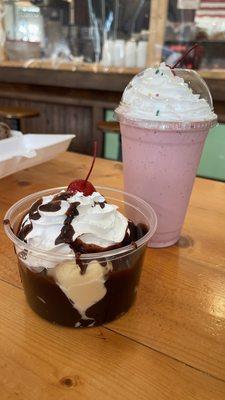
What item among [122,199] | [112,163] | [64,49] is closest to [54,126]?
[64,49]

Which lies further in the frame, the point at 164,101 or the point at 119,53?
the point at 119,53

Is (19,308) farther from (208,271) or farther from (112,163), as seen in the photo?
(112,163)

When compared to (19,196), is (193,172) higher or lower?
higher

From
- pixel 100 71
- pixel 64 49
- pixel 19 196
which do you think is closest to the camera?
pixel 19 196

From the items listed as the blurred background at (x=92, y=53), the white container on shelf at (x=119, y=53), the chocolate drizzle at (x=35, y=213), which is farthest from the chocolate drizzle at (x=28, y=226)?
the white container on shelf at (x=119, y=53)

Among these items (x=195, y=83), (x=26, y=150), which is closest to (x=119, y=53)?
(x=26, y=150)

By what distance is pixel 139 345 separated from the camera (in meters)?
0.52

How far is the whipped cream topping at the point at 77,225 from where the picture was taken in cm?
52

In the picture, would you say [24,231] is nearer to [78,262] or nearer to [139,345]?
[78,262]

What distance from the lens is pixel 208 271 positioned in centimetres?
72

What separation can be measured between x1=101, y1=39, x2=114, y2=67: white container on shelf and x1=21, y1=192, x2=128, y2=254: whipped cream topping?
2530 mm

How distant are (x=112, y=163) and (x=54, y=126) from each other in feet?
6.20

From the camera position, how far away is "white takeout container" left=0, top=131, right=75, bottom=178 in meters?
1.03

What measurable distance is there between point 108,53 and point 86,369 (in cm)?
280
